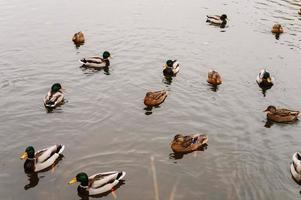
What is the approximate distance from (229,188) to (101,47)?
51.3 ft

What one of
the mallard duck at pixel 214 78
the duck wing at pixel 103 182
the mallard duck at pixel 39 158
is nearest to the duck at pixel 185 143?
the duck wing at pixel 103 182

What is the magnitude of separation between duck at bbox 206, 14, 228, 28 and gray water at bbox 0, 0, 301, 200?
70 centimetres

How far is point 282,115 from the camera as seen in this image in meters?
Answer: 20.3

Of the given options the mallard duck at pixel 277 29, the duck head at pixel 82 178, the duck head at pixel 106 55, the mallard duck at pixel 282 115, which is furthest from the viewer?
the mallard duck at pixel 277 29

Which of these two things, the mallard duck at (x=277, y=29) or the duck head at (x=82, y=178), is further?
the mallard duck at (x=277, y=29)

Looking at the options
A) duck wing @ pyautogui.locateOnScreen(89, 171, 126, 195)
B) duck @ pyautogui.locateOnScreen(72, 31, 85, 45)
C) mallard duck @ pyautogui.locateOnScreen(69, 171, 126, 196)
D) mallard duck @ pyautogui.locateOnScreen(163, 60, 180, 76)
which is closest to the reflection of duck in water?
mallard duck @ pyautogui.locateOnScreen(69, 171, 126, 196)

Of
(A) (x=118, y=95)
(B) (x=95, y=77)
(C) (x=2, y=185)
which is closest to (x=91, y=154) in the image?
(C) (x=2, y=185)

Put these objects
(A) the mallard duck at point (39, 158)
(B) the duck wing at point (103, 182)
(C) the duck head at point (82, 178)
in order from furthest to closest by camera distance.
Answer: (A) the mallard duck at point (39, 158) → (B) the duck wing at point (103, 182) → (C) the duck head at point (82, 178)

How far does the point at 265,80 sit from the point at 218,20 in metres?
10.9

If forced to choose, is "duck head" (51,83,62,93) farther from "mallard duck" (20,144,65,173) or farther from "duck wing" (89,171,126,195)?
"duck wing" (89,171,126,195)

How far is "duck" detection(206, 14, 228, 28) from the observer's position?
33.3 meters

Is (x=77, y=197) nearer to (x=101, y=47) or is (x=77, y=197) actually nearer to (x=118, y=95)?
(x=118, y=95)

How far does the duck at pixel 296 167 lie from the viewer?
16422 millimetres

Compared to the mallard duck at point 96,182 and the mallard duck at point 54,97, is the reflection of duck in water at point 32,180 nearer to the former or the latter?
the mallard duck at point 96,182
